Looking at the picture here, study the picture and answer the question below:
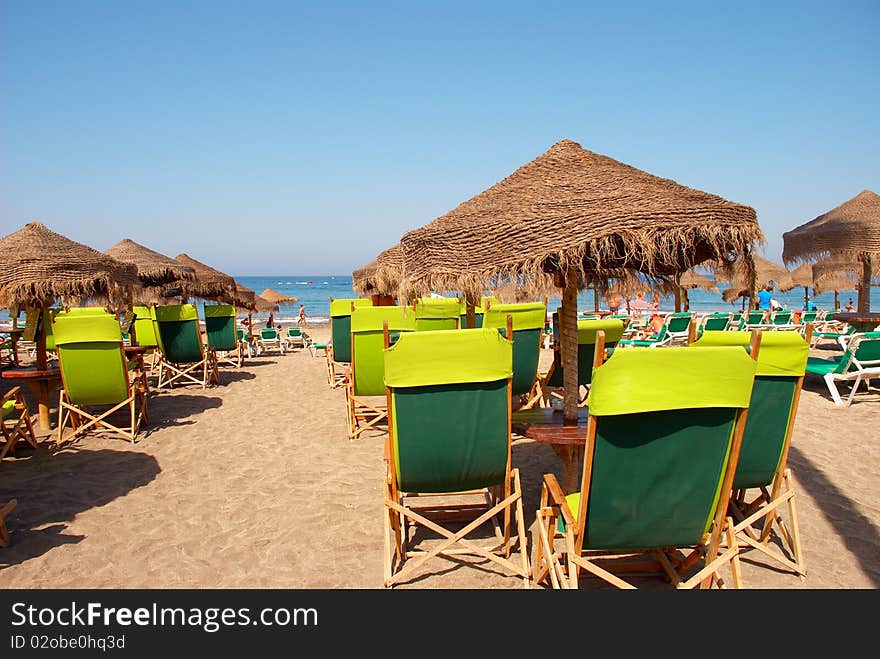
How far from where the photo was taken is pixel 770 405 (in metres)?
2.46

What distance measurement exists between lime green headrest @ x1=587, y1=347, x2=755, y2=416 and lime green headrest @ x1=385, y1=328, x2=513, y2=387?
706 millimetres

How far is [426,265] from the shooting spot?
9.68 ft

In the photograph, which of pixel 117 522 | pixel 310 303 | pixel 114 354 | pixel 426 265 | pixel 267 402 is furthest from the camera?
pixel 310 303

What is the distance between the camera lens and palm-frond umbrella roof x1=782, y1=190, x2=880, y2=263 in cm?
856

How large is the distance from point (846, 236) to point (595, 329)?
6.69 metres

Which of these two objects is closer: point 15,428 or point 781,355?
point 781,355

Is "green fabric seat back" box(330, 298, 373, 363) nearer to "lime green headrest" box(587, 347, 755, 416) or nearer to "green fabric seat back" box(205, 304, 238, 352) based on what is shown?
"green fabric seat back" box(205, 304, 238, 352)

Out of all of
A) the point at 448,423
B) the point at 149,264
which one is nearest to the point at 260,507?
the point at 448,423

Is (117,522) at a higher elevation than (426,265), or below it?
below

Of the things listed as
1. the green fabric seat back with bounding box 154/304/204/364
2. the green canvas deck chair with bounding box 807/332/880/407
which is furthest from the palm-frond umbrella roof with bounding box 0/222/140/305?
the green canvas deck chair with bounding box 807/332/880/407

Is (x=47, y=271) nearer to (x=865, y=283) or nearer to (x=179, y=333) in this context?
(x=179, y=333)

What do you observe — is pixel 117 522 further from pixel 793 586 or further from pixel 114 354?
pixel 793 586
